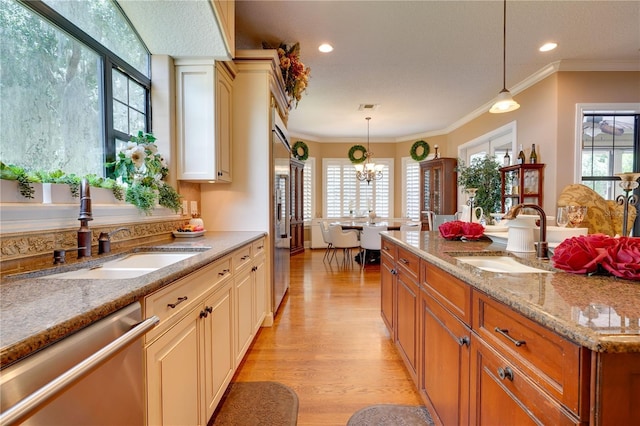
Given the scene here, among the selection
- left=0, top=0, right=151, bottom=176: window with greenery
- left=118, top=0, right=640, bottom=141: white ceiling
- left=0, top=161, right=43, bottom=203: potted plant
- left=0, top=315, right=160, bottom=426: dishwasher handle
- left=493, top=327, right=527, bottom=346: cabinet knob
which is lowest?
left=493, top=327, right=527, bottom=346: cabinet knob

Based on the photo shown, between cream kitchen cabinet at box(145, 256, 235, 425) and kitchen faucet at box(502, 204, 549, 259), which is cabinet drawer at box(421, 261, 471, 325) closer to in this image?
kitchen faucet at box(502, 204, 549, 259)

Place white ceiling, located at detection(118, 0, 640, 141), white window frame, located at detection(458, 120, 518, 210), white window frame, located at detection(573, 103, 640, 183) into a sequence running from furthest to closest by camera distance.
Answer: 1. white window frame, located at detection(458, 120, 518, 210)
2. white window frame, located at detection(573, 103, 640, 183)
3. white ceiling, located at detection(118, 0, 640, 141)

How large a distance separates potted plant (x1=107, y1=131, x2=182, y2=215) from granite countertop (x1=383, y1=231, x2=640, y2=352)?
1.86 meters

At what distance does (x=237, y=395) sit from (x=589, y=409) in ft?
5.86

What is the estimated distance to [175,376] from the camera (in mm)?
1164

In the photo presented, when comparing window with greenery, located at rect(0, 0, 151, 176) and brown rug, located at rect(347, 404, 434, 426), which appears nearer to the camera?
window with greenery, located at rect(0, 0, 151, 176)

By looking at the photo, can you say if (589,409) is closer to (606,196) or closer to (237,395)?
(237,395)

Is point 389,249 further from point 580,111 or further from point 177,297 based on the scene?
point 580,111

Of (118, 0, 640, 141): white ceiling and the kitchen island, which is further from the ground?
(118, 0, 640, 141): white ceiling

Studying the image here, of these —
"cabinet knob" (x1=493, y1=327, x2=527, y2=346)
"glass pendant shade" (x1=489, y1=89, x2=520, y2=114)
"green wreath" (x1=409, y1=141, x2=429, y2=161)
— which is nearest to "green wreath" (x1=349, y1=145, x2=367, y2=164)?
"green wreath" (x1=409, y1=141, x2=429, y2=161)

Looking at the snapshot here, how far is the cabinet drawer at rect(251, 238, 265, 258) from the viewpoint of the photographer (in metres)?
2.46

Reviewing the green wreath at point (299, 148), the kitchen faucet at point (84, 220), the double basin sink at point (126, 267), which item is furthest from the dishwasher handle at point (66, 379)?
the green wreath at point (299, 148)

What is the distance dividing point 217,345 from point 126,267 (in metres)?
0.61

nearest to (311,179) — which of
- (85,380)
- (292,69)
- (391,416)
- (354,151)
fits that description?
(354,151)
